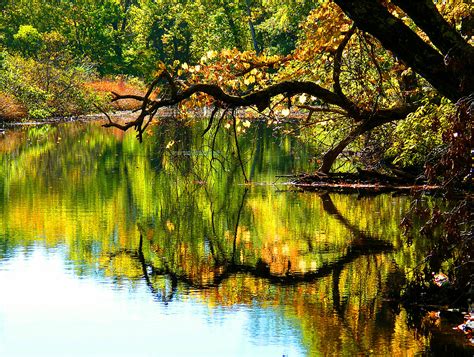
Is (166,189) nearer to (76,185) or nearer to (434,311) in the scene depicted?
(76,185)

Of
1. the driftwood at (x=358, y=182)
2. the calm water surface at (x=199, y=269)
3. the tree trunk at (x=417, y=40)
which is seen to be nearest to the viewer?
the tree trunk at (x=417, y=40)

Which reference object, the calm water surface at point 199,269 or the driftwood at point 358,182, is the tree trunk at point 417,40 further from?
the driftwood at point 358,182

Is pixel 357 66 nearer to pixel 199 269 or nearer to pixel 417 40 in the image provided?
pixel 199 269

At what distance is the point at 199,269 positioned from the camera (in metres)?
13.3

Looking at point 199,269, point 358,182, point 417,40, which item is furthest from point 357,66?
point 417,40

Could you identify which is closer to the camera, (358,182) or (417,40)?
(417,40)

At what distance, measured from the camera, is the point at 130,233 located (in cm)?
1611

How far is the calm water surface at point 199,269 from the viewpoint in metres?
9.90

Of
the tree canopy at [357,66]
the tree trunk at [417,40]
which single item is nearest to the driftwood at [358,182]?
the tree canopy at [357,66]

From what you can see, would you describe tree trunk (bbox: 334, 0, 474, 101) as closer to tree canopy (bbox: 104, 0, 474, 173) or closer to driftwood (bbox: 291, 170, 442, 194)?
tree canopy (bbox: 104, 0, 474, 173)

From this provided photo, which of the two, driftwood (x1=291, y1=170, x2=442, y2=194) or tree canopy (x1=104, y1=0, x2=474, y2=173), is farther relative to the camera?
driftwood (x1=291, y1=170, x2=442, y2=194)

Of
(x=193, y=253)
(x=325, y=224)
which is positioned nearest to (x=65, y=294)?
(x=193, y=253)

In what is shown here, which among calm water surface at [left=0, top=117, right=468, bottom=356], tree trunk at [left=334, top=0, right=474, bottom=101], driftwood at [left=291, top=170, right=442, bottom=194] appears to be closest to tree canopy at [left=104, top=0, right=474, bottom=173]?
tree trunk at [left=334, top=0, right=474, bottom=101]

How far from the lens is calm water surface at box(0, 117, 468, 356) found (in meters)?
9.90
